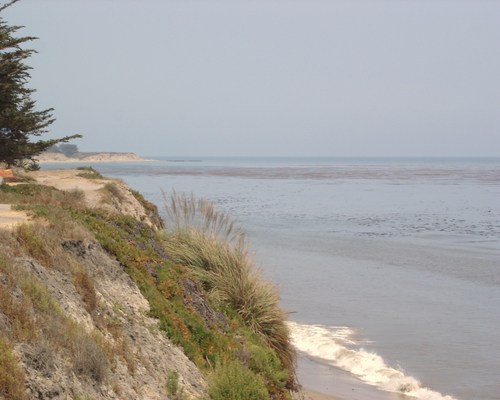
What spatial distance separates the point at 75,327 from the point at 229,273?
564 centimetres

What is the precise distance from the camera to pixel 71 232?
9523 millimetres

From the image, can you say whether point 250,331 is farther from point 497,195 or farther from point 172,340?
point 497,195

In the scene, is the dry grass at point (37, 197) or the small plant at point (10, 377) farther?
the dry grass at point (37, 197)

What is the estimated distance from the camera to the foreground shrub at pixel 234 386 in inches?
319

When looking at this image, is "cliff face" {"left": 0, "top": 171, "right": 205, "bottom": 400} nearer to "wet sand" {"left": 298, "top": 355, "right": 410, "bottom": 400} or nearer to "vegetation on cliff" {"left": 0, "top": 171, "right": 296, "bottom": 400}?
"vegetation on cliff" {"left": 0, "top": 171, "right": 296, "bottom": 400}

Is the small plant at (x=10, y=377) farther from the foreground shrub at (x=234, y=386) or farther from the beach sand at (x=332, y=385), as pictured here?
the beach sand at (x=332, y=385)

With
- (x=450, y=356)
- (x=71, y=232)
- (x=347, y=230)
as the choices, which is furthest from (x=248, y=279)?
(x=347, y=230)

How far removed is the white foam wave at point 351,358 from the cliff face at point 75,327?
17.3ft

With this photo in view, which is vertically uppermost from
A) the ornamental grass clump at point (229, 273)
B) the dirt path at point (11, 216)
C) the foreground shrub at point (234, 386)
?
the dirt path at point (11, 216)

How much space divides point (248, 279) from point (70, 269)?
14.8 ft

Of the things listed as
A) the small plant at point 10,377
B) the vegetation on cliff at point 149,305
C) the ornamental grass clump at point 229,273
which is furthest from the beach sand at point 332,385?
the small plant at point 10,377

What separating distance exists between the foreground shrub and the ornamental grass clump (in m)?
3.13

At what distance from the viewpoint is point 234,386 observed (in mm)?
8164

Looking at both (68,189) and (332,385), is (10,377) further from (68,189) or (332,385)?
(68,189)
